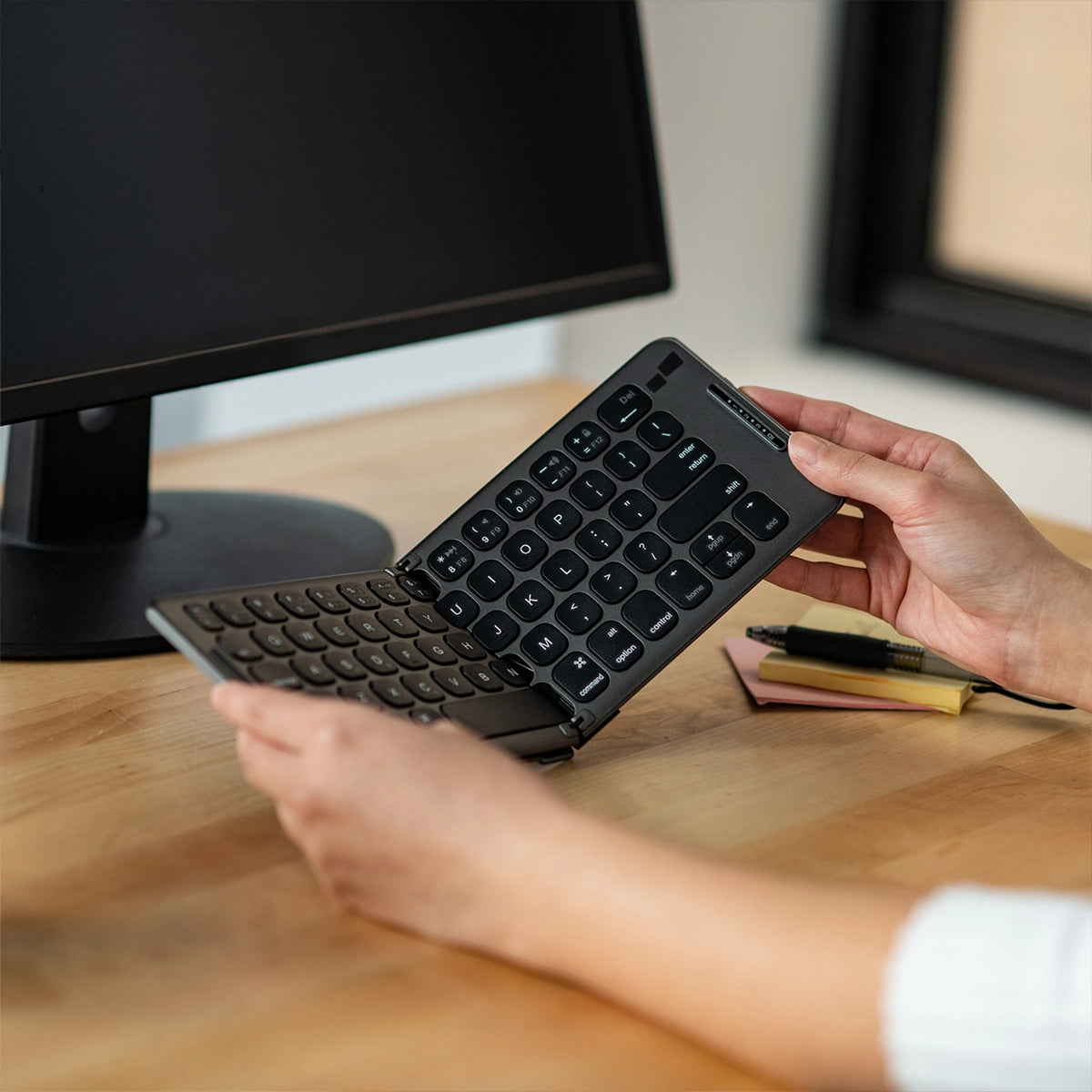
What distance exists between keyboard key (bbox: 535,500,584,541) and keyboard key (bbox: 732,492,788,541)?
79mm

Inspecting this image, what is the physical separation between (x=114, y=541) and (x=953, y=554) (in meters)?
0.48

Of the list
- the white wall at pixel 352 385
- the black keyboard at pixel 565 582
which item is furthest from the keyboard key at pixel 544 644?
the white wall at pixel 352 385

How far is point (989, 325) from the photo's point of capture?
1.72 meters

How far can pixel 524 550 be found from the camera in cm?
69

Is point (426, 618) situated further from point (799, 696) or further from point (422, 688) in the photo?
point (799, 696)

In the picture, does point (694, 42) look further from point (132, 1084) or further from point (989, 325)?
point (132, 1084)

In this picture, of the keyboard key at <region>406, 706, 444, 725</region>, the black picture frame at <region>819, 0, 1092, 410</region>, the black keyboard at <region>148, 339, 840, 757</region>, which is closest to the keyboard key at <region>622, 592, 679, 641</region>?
the black keyboard at <region>148, 339, 840, 757</region>

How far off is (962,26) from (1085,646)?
4.02ft

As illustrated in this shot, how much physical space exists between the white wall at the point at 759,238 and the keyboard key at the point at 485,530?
0.92 metres

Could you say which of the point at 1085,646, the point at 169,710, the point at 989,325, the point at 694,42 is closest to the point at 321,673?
the point at 169,710

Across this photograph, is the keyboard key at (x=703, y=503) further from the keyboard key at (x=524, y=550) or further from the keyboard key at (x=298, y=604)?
the keyboard key at (x=298, y=604)

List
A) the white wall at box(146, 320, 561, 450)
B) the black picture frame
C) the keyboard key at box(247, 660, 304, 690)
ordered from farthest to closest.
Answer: the black picture frame → the white wall at box(146, 320, 561, 450) → the keyboard key at box(247, 660, 304, 690)

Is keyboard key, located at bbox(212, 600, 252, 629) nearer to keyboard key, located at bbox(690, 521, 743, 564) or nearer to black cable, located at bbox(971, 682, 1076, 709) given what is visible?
keyboard key, located at bbox(690, 521, 743, 564)

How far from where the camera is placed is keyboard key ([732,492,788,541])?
66 centimetres
